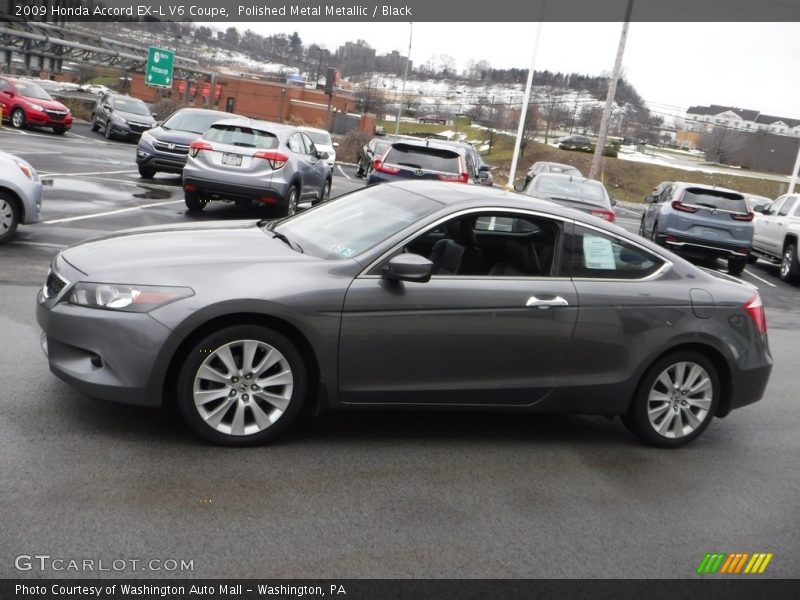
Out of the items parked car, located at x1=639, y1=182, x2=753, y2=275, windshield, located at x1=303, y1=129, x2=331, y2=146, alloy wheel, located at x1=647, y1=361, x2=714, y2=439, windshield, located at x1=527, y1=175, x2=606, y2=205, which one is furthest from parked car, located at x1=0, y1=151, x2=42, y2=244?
windshield, located at x1=303, y1=129, x2=331, y2=146

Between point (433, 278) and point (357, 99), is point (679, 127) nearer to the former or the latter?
point (357, 99)

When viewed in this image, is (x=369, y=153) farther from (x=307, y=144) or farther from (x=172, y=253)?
(x=172, y=253)

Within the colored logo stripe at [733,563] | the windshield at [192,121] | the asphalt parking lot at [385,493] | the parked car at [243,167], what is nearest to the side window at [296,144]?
the parked car at [243,167]

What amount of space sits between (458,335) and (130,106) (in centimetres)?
3281

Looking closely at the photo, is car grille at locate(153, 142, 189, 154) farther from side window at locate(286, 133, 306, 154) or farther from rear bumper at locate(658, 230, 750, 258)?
rear bumper at locate(658, 230, 750, 258)

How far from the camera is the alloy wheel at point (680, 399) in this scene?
5.91m

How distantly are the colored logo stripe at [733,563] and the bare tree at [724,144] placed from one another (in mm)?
104714

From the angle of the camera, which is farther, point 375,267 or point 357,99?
point 357,99

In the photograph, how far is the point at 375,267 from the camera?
5191 mm

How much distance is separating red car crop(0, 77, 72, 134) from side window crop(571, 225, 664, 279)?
3033 centimetres

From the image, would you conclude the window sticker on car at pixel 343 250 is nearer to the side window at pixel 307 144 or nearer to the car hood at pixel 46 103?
the side window at pixel 307 144

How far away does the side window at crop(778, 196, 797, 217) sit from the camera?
64.0 ft
